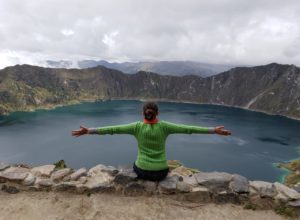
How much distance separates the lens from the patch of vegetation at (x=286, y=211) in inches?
368

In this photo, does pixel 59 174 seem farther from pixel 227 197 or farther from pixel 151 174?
pixel 227 197

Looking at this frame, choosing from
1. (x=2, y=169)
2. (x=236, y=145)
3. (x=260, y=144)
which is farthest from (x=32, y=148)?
(x=2, y=169)

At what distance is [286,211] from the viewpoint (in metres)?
9.41

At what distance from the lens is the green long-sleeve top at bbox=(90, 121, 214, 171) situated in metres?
9.65

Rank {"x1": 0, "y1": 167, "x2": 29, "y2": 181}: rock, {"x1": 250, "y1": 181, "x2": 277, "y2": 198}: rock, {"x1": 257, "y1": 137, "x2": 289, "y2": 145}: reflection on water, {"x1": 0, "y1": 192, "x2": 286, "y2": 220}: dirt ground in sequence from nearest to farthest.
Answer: {"x1": 0, "y1": 192, "x2": 286, "y2": 220}: dirt ground < {"x1": 250, "y1": 181, "x2": 277, "y2": 198}: rock < {"x1": 0, "y1": 167, "x2": 29, "y2": 181}: rock < {"x1": 257, "y1": 137, "x2": 289, "y2": 145}: reflection on water

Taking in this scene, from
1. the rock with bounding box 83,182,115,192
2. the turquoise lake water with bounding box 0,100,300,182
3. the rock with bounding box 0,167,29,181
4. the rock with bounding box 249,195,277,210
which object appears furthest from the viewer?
the turquoise lake water with bounding box 0,100,300,182

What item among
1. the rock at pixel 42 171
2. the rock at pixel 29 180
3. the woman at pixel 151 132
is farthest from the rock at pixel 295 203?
the rock at pixel 29 180

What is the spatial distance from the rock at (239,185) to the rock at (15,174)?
736cm

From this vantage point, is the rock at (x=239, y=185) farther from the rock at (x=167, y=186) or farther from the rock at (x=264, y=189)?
the rock at (x=167, y=186)

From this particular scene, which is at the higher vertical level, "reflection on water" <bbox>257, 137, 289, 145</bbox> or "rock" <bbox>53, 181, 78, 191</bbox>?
"rock" <bbox>53, 181, 78, 191</bbox>

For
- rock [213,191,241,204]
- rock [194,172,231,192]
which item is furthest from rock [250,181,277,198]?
rock [194,172,231,192]

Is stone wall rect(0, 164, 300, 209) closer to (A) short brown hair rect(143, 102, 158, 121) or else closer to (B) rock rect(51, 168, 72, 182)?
(B) rock rect(51, 168, 72, 182)

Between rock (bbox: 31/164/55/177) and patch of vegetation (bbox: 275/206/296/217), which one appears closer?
patch of vegetation (bbox: 275/206/296/217)

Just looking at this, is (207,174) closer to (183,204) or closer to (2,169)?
(183,204)
